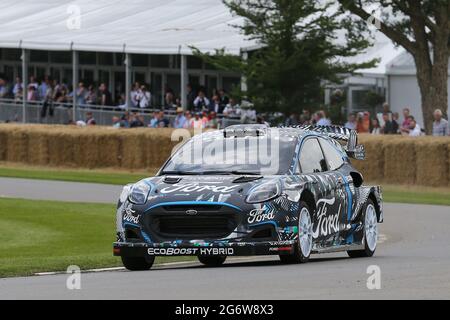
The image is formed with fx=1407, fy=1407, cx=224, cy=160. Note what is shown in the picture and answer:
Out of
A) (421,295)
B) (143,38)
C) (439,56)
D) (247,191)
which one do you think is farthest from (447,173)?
(421,295)

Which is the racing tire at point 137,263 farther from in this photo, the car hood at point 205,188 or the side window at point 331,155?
the side window at point 331,155

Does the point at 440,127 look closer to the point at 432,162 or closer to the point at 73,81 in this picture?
the point at 432,162

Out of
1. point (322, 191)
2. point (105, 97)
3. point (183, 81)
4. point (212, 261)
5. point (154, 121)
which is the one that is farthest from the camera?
point (105, 97)

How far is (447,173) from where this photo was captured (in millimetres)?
30828

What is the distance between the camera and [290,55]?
118ft

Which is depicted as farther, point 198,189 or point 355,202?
point 355,202

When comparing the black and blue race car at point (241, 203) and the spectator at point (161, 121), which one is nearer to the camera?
the black and blue race car at point (241, 203)

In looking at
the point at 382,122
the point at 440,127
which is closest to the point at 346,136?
the point at 440,127

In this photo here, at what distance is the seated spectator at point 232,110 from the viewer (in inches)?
1516

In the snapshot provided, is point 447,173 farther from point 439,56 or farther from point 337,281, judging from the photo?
point 337,281

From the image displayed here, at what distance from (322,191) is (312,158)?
1.97ft

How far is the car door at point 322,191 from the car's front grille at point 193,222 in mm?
1165

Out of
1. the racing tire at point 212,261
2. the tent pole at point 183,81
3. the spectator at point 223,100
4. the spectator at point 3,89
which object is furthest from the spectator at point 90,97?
the racing tire at point 212,261

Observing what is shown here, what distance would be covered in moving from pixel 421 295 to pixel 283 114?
26.0 m
